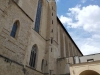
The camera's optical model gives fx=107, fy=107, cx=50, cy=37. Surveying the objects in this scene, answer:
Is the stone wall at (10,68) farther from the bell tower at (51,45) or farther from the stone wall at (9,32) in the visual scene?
the bell tower at (51,45)

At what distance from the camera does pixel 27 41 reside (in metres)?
11.5

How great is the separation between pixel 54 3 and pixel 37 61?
12815 millimetres

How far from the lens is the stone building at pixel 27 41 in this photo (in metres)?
8.72

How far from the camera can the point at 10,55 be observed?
29.2 feet

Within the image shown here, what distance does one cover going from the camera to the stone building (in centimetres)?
872

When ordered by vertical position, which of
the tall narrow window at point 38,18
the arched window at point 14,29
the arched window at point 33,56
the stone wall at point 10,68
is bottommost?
the stone wall at point 10,68

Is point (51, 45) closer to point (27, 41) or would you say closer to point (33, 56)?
point (33, 56)

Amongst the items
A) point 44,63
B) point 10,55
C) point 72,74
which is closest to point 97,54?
point 72,74

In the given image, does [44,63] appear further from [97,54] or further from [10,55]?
[97,54]

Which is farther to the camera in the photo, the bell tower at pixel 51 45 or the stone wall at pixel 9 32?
the bell tower at pixel 51 45

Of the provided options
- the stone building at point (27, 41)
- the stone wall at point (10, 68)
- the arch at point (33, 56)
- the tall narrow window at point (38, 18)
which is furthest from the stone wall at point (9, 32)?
the tall narrow window at point (38, 18)

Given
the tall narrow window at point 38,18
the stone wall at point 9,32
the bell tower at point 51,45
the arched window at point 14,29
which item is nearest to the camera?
the stone wall at point 9,32

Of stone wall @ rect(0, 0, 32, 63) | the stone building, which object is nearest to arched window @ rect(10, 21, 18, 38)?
the stone building

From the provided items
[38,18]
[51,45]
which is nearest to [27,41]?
[51,45]
